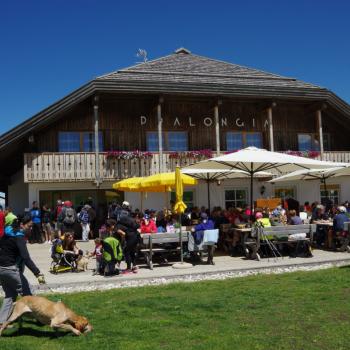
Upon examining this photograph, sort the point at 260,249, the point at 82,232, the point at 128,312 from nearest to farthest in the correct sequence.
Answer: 1. the point at 128,312
2. the point at 260,249
3. the point at 82,232

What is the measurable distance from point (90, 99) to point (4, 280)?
563 inches

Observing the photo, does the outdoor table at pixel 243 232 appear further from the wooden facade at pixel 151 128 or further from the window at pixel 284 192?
the window at pixel 284 192

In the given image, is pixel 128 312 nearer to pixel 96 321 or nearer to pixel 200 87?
pixel 96 321

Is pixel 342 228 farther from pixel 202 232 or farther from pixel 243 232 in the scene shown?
pixel 202 232

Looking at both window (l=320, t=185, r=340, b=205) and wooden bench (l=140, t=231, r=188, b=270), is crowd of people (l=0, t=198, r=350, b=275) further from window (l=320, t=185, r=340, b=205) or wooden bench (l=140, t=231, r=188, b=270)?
window (l=320, t=185, r=340, b=205)

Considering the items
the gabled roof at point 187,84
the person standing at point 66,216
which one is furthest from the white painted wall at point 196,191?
the person standing at point 66,216

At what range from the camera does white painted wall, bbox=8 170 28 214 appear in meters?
22.0

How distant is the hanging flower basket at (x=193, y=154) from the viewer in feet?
65.4

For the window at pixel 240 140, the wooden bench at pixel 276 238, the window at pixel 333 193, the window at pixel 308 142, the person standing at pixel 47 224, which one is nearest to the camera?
the wooden bench at pixel 276 238

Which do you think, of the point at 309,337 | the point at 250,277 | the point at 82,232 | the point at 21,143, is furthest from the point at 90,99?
the point at 309,337

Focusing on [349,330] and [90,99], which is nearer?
[349,330]

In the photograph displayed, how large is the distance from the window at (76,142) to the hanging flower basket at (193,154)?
10.4ft

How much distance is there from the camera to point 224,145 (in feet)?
71.9

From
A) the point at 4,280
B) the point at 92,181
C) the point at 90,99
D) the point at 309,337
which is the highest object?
the point at 90,99
